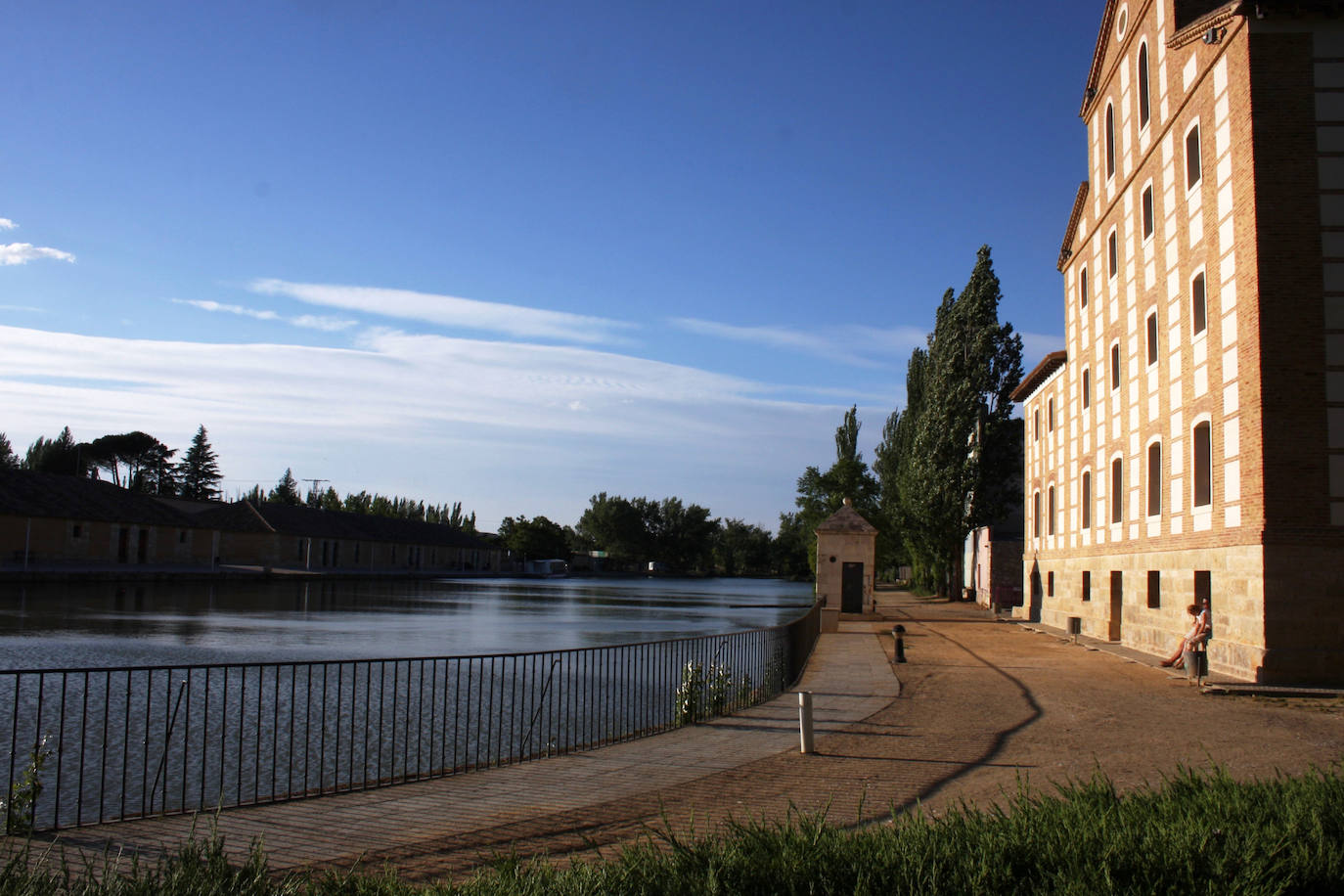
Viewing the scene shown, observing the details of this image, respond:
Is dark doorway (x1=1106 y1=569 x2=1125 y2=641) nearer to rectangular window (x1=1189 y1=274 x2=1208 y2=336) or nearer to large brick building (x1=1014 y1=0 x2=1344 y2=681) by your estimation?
large brick building (x1=1014 y1=0 x2=1344 y2=681)

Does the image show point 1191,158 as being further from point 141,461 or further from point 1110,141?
point 141,461

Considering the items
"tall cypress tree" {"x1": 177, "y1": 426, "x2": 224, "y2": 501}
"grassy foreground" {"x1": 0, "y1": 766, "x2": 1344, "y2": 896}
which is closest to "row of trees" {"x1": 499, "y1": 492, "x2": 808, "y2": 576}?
"tall cypress tree" {"x1": 177, "y1": 426, "x2": 224, "y2": 501}

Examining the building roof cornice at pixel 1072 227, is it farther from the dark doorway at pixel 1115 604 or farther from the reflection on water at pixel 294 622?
the reflection on water at pixel 294 622

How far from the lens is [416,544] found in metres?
99.6

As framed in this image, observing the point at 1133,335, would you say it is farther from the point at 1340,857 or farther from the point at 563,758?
the point at 1340,857

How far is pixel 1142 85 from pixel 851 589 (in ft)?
70.2

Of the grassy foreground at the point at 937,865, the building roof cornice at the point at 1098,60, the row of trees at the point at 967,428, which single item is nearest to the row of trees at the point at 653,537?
the row of trees at the point at 967,428

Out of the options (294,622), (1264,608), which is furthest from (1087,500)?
(294,622)

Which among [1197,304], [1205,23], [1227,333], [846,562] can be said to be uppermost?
[1205,23]

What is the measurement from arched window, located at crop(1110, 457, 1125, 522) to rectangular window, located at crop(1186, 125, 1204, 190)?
25.0ft

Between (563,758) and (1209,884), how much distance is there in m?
6.54

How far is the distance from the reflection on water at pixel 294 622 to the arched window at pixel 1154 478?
529 inches

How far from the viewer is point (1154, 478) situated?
21.9 meters

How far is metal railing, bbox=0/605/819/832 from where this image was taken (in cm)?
865
